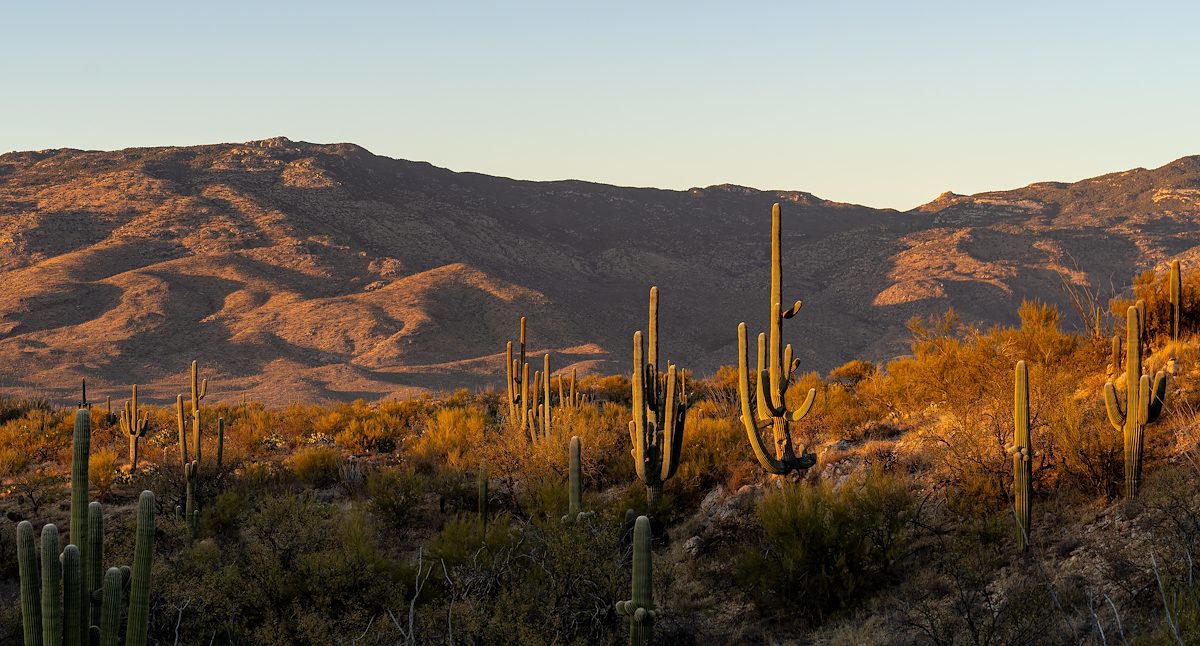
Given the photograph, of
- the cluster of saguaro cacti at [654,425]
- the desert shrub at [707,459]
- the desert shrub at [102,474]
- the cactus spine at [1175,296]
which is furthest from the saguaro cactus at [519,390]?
the cactus spine at [1175,296]

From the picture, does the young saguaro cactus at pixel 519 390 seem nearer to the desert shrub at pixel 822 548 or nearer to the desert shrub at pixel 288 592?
the desert shrub at pixel 288 592

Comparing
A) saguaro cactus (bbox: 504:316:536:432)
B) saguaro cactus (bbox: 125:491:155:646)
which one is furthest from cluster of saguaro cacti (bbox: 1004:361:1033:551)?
saguaro cactus (bbox: 504:316:536:432)

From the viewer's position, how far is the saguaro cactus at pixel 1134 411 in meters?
10.2

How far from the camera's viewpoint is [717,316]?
7581 cm

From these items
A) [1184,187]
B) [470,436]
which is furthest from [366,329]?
[1184,187]

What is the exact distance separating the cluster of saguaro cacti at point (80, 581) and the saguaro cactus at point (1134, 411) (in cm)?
896

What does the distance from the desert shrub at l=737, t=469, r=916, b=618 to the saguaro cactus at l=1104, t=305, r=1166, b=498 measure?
2.20 metres

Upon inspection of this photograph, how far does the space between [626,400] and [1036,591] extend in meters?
20.7

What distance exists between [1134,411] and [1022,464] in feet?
4.15

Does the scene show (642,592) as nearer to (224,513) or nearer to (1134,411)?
(1134,411)

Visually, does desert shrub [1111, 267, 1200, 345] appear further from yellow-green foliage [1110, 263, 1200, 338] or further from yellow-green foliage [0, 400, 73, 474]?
yellow-green foliage [0, 400, 73, 474]

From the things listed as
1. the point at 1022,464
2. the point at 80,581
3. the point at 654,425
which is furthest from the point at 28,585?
the point at 1022,464

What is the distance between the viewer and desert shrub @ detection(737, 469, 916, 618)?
1012 cm

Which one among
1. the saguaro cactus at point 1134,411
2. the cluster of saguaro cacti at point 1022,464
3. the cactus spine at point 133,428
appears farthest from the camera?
the cactus spine at point 133,428
